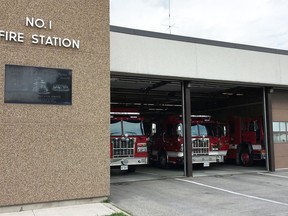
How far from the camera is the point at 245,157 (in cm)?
2164

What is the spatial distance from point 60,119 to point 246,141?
1455cm

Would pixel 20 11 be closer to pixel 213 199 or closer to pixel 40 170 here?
pixel 40 170

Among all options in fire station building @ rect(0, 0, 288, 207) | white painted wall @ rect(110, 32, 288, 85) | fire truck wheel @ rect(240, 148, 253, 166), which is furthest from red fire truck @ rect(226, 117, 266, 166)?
fire station building @ rect(0, 0, 288, 207)

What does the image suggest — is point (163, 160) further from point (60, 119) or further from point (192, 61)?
point (60, 119)

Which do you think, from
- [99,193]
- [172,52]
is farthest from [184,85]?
[99,193]

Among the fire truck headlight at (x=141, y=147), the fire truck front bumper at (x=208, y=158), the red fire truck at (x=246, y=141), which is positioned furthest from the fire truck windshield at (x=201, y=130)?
the red fire truck at (x=246, y=141)

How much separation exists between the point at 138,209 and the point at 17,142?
3.42 m

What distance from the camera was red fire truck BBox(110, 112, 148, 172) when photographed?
651 inches

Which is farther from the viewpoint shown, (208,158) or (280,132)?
(280,132)

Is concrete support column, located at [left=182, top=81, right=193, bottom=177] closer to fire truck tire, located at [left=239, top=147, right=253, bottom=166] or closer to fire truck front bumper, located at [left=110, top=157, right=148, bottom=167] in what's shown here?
fire truck front bumper, located at [left=110, top=157, right=148, bottom=167]

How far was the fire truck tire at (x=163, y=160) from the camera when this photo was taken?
798 inches

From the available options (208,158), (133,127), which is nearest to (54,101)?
(133,127)

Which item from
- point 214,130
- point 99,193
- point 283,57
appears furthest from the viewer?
point 214,130

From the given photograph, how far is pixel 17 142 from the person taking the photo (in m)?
9.19
